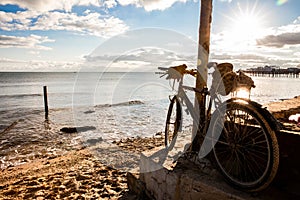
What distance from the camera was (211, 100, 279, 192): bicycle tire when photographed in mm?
2365

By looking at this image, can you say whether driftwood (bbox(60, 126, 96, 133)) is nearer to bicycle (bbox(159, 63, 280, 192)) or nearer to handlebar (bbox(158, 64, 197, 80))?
handlebar (bbox(158, 64, 197, 80))

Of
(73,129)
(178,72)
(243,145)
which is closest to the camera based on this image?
(243,145)

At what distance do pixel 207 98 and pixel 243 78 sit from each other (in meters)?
0.73

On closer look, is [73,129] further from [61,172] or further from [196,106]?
[196,106]

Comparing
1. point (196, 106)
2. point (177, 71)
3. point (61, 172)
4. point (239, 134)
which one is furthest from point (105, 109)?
point (239, 134)

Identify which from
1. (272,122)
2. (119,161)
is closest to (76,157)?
(119,161)

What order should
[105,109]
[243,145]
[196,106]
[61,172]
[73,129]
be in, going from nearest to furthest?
[243,145] → [196,106] → [61,172] → [73,129] → [105,109]

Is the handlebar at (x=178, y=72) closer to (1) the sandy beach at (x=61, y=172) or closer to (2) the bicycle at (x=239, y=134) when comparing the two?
(2) the bicycle at (x=239, y=134)

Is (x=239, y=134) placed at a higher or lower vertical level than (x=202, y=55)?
lower

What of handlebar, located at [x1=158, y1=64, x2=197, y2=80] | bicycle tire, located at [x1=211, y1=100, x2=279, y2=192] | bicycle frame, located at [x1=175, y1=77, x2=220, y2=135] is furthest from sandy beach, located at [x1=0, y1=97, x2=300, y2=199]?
handlebar, located at [x1=158, y1=64, x2=197, y2=80]

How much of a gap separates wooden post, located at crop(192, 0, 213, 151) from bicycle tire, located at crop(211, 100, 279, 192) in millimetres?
510

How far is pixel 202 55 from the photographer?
12.2 feet

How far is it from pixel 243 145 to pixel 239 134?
0.14 metres

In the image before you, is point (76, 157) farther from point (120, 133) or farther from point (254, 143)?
point (254, 143)
